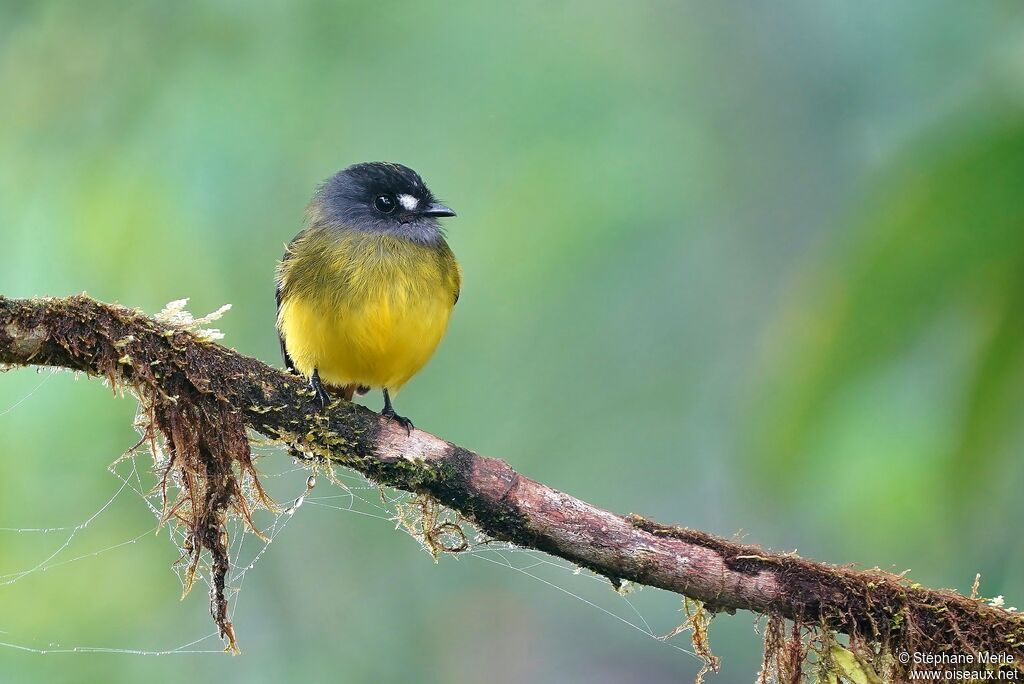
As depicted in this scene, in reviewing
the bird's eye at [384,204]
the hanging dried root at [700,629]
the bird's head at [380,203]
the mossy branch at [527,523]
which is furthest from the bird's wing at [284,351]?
the hanging dried root at [700,629]

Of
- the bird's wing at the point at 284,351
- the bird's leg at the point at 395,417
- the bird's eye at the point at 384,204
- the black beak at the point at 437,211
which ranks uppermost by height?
the black beak at the point at 437,211

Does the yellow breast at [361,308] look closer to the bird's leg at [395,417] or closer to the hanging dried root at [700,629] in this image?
the bird's leg at [395,417]

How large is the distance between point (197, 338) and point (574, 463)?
13.3ft

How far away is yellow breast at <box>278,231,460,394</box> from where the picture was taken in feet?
11.4

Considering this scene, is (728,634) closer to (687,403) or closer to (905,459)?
(687,403)

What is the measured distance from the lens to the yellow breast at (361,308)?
11.4 feet

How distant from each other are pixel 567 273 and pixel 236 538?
7.25ft

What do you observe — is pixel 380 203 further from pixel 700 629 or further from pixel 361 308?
pixel 700 629

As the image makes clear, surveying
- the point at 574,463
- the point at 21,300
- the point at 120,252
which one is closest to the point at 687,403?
the point at 574,463

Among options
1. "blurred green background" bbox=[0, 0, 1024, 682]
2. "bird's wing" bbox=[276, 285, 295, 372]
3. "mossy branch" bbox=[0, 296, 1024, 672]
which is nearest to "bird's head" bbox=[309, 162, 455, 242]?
"bird's wing" bbox=[276, 285, 295, 372]

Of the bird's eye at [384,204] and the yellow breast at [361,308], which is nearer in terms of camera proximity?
the yellow breast at [361,308]

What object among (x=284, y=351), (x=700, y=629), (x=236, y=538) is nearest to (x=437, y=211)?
(x=284, y=351)

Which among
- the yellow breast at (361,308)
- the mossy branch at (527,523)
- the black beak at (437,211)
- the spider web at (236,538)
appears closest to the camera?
the mossy branch at (527,523)

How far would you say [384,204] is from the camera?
13.2 feet
